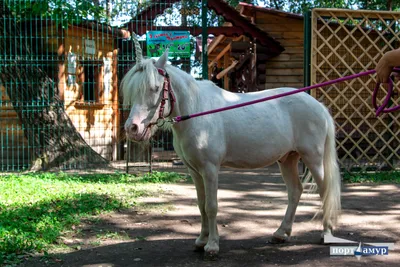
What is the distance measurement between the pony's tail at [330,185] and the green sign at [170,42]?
4.45m

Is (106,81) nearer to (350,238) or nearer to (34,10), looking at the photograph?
(34,10)

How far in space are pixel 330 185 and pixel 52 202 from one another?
10.6 feet

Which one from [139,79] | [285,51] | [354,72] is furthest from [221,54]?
[139,79]

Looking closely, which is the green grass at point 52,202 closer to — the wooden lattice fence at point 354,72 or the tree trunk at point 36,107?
the tree trunk at point 36,107

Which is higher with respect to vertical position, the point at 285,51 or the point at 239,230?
the point at 285,51

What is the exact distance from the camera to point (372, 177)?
7.39 meters

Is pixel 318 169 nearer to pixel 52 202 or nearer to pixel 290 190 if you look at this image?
pixel 290 190

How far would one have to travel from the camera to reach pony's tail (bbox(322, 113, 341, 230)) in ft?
12.5

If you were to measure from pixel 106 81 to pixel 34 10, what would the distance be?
9.58 ft

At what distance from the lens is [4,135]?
9.35m

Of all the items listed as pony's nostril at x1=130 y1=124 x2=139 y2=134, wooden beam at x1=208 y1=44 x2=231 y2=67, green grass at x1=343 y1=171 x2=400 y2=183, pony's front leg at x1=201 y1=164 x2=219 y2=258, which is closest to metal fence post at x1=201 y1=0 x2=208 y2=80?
green grass at x1=343 y1=171 x2=400 y2=183

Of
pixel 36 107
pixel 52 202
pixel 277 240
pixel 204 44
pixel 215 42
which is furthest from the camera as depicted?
pixel 215 42

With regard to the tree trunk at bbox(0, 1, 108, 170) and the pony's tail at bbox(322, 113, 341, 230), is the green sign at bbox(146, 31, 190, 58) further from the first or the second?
the pony's tail at bbox(322, 113, 341, 230)

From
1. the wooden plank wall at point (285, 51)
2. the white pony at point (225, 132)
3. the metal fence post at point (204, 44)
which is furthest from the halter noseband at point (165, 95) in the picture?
the wooden plank wall at point (285, 51)
